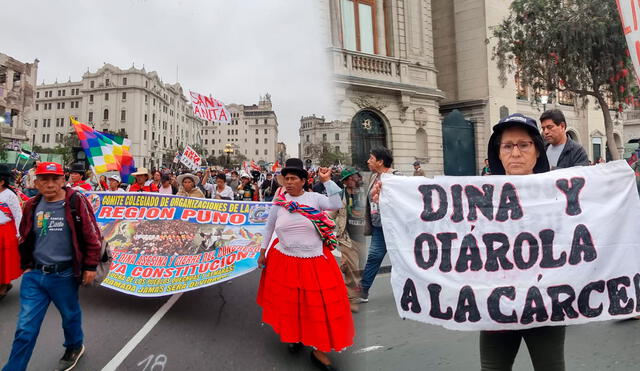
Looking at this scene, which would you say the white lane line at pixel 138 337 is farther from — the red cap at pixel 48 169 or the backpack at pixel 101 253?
the red cap at pixel 48 169

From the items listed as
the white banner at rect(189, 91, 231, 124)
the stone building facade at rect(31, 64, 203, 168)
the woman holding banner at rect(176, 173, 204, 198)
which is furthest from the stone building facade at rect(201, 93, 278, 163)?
the woman holding banner at rect(176, 173, 204, 198)

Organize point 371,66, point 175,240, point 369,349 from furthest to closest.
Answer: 1. point 371,66
2. point 175,240
3. point 369,349

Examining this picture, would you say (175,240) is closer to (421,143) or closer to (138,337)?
(138,337)

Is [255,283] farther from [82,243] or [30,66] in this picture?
[30,66]

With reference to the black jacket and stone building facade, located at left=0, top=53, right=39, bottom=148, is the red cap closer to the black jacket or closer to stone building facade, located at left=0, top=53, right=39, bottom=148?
the black jacket

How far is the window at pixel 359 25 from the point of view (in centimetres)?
1675

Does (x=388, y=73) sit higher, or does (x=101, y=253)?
(x=388, y=73)

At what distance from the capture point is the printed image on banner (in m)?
4.98

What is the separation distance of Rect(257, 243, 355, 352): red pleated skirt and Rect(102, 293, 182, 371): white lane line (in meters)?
1.31

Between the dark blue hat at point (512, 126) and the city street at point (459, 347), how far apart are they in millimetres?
1773

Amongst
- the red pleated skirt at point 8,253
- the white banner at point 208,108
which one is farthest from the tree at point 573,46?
the red pleated skirt at point 8,253

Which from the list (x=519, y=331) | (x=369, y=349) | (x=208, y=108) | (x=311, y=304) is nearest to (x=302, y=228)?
(x=311, y=304)

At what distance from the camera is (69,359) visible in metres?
3.53

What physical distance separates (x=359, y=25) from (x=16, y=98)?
4331 cm
